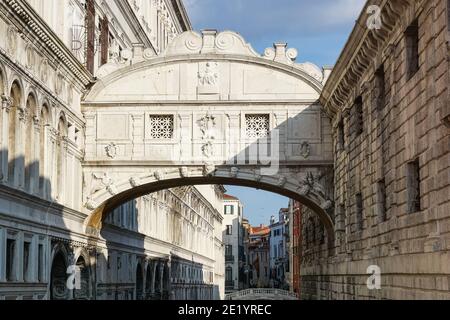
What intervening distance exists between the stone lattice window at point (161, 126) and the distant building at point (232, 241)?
290ft

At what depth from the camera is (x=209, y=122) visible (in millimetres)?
30328

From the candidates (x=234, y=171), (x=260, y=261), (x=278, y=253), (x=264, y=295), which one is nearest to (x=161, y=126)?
(x=234, y=171)

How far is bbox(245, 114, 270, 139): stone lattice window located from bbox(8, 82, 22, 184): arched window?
8.69 metres

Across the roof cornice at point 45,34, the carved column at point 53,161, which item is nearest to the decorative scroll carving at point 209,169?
the roof cornice at point 45,34

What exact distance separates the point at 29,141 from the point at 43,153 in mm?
1204

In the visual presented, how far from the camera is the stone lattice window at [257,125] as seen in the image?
3033cm

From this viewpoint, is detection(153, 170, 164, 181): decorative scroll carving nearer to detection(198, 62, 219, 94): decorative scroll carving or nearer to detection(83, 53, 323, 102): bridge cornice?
detection(83, 53, 323, 102): bridge cornice

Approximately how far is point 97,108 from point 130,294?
12.3 m

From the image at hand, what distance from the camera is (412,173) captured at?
18688 millimetres

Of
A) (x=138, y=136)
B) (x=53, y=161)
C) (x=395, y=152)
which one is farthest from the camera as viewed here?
(x=138, y=136)

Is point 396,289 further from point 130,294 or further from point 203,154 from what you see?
point 130,294

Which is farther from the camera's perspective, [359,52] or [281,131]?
[281,131]

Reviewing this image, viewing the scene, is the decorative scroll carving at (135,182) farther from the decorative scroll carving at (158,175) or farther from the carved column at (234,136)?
the carved column at (234,136)

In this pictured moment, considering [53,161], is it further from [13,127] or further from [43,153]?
[13,127]
